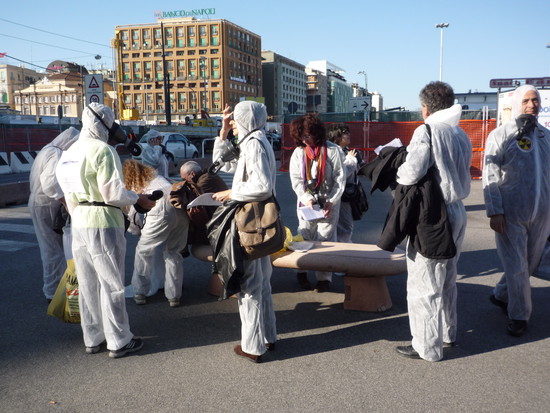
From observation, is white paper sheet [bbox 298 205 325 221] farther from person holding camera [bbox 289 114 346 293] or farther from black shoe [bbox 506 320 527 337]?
black shoe [bbox 506 320 527 337]

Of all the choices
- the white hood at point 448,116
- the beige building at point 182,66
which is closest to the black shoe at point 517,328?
the white hood at point 448,116

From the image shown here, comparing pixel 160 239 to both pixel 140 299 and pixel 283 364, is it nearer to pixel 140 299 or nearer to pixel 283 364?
pixel 140 299

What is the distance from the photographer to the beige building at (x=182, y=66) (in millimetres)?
117812

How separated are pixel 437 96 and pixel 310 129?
5.92 feet

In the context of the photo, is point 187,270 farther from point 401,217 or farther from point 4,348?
point 401,217

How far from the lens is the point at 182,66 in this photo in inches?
4747

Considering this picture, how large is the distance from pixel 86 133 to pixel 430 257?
270cm

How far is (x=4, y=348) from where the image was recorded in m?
3.99

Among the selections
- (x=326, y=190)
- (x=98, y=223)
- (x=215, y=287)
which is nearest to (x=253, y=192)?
(x=98, y=223)

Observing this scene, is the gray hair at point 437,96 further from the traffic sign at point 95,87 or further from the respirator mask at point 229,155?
the traffic sign at point 95,87

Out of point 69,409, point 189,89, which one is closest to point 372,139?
point 69,409

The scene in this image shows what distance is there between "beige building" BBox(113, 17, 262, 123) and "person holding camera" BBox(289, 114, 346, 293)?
113 metres

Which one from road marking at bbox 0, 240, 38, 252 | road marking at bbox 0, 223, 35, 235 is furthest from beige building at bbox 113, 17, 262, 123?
road marking at bbox 0, 240, 38, 252

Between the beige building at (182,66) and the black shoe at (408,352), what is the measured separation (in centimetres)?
11496
